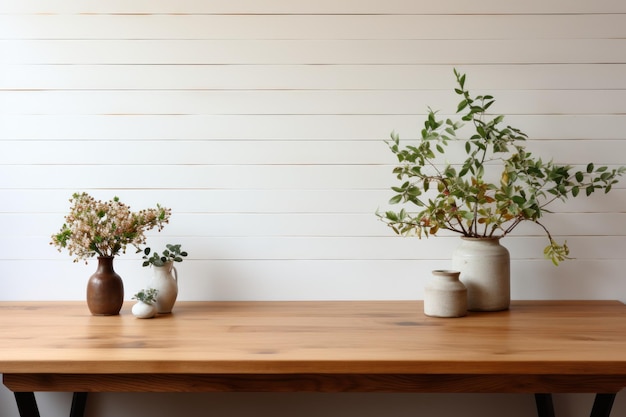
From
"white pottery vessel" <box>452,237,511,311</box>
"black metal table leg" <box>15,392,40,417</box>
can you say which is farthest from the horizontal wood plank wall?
"black metal table leg" <box>15,392,40,417</box>

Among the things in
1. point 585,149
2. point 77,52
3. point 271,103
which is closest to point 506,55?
point 585,149

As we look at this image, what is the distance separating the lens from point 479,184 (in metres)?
2.06

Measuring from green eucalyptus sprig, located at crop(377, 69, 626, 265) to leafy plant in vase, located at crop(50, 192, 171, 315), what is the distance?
84 cm

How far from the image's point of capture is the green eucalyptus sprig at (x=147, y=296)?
200 cm

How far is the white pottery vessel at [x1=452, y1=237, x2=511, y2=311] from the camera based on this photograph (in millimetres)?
2057

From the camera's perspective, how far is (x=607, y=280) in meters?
2.31

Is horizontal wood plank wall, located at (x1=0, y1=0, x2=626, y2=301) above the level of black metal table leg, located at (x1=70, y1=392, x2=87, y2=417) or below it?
above

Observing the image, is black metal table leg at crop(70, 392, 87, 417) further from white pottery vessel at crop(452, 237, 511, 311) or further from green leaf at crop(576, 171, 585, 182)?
green leaf at crop(576, 171, 585, 182)

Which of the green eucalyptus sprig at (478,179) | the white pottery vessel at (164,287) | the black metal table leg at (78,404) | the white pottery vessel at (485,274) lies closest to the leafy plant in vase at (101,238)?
the white pottery vessel at (164,287)

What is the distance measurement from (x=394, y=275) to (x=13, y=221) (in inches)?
54.1

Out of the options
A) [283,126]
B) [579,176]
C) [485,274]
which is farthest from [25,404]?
[579,176]

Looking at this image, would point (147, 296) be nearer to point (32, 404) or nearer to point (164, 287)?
point (164, 287)

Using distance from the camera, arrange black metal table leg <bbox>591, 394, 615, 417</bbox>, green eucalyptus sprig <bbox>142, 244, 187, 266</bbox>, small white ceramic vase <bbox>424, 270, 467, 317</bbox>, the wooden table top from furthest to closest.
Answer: green eucalyptus sprig <bbox>142, 244, 187, 266</bbox> < small white ceramic vase <bbox>424, 270, 467, 317</bbox> < black metal table leg <bbox>591, 394, 615, 417</bbox> < the wooden table top

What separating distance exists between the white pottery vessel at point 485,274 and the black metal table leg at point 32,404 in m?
1.34
